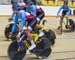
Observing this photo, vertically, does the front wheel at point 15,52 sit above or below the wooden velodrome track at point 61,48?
above

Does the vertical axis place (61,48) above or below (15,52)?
below

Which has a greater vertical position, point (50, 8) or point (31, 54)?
point (31, 54)

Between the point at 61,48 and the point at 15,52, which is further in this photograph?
the point at 61,48

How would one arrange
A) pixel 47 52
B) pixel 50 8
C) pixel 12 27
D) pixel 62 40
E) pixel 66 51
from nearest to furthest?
1. pixel 47 52
2. pixel 66 51
3. pixel 12 27
4. pixel 62 40
5. pixel 50 8

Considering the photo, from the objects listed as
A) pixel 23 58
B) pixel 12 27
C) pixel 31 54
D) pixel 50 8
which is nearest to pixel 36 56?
pixel 31 54

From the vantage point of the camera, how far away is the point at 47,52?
9641mm

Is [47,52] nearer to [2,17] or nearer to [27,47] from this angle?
[27,47]

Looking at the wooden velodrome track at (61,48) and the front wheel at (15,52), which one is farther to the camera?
the wooden velodrome track at (61,48)

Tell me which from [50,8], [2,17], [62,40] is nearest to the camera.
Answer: [62,40]

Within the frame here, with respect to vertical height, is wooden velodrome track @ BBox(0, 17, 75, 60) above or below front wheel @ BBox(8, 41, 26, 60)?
below

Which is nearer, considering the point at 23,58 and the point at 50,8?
the point at 23,58

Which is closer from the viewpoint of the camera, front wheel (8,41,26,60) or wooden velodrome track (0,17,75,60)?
front wheel (8,41,26,60)

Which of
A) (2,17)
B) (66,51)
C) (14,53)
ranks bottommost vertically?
(2,17)

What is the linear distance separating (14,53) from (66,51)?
268 centimetres
